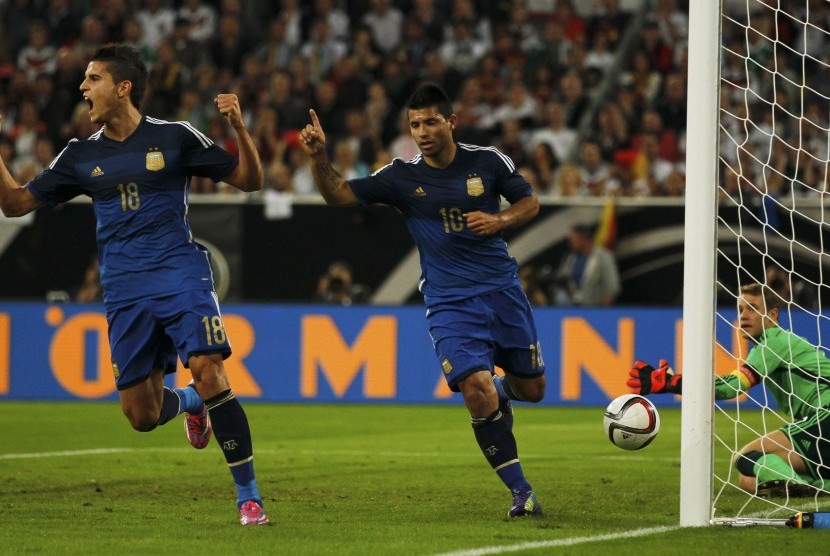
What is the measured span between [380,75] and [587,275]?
17.1ft

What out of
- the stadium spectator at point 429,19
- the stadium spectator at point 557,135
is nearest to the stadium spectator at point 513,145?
the stadium spectator at point 557,135

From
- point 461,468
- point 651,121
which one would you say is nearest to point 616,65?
point 651,121

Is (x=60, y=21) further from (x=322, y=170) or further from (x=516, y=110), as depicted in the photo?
(x=322, y=170)

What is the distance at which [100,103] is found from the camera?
6.80 m

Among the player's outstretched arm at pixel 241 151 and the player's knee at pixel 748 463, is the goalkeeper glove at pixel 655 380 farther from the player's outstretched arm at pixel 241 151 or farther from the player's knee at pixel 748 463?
the player's outstretched arm at pixel 241 151

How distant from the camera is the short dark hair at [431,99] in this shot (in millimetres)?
7098

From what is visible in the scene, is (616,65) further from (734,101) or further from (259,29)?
(259,29)

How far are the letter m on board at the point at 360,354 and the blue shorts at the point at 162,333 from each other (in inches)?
279

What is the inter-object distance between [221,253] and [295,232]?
0.82 metres

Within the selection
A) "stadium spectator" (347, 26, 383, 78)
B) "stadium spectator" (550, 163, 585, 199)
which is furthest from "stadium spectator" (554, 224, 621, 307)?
"stadium spectator" (347, 26, 383, 78)

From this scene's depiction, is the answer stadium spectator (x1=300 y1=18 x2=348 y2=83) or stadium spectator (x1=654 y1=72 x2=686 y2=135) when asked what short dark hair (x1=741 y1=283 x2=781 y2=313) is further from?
stadium spectator (x1=300 y1=18 x2=348 y2=83)

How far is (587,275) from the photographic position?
14602mm

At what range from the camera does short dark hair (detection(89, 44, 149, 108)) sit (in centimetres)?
685

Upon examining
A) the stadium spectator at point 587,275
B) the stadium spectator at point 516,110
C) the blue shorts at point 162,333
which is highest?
the stadium spectator at point 516,110
